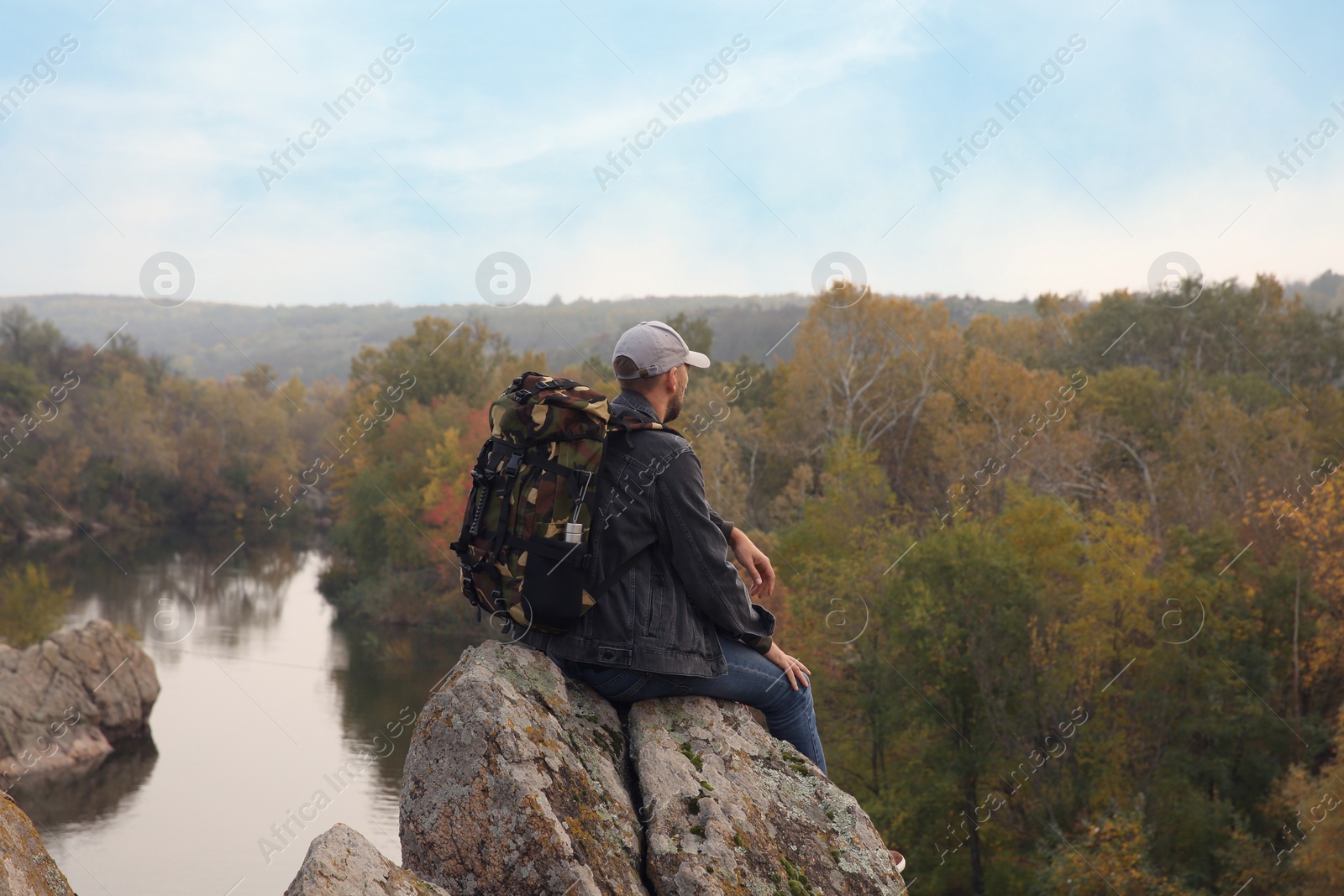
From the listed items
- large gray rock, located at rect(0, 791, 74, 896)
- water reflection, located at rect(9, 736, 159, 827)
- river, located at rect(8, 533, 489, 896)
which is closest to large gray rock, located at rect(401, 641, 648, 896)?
large gray rock, located at rect(0, 791, 74, 896)

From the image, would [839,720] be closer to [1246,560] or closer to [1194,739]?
[1194,739]

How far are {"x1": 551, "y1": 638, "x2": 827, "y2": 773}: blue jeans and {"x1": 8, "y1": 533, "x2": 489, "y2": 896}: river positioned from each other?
16907mm

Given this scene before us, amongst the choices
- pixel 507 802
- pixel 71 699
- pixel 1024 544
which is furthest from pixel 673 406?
pixel 71 699

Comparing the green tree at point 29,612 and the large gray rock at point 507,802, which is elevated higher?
the large gray rock at point 507,802

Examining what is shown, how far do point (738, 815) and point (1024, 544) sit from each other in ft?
113

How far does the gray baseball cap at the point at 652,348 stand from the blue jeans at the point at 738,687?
1.21m

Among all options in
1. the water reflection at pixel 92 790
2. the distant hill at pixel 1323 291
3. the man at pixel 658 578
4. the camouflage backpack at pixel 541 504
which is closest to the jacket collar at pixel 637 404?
the man at pixel 658 578

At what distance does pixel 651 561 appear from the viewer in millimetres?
4672

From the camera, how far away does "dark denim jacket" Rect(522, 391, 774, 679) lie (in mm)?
4551

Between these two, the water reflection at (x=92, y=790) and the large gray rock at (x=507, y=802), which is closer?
the large gray rock at (x=507, y=802)

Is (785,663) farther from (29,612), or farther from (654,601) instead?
(29,612)

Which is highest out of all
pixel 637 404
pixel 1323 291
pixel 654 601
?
pixel 1323 291

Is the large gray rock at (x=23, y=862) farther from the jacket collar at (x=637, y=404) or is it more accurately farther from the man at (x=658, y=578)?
the jacket collar at (x=637, y=404)

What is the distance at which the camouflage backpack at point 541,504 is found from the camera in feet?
14.3
